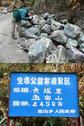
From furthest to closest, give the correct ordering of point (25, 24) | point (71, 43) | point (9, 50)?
point (25, 24), point (9, 50), point (71, 43)

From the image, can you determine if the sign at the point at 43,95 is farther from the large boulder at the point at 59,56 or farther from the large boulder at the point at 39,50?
the large boulder at the point at 39,50

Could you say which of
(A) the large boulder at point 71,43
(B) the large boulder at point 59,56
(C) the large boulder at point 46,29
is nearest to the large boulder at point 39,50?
(B) the large boulder at point 59,56

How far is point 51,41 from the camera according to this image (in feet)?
30.9

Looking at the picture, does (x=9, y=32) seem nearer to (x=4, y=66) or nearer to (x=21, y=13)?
(x=21, y=13)

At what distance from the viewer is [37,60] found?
28.9ft

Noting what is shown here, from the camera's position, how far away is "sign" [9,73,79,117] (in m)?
4.93

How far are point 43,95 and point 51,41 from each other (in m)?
4.51

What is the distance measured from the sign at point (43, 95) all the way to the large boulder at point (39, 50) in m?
3.62

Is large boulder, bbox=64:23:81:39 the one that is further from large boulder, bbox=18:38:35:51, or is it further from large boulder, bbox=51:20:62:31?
large boulder, bbox=18:38:35:51

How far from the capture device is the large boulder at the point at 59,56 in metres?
8.48

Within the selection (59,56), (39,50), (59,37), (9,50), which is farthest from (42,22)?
(59,56)

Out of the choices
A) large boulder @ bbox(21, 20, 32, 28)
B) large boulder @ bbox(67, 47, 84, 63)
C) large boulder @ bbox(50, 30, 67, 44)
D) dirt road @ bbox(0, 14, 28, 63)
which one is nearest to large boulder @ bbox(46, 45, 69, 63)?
large boulder @ bbox(67, 47, 84, 63)

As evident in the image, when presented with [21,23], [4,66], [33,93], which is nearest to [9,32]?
[21,23]

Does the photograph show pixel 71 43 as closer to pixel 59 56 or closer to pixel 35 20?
pixel 59 56
